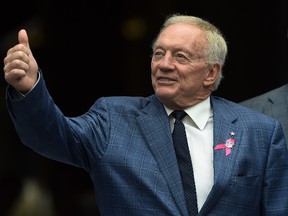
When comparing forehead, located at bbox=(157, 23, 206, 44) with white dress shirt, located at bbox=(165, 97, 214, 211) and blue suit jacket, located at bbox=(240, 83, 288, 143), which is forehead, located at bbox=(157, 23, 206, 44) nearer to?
white dress shirt, located at bbox=(165, 97, 214, 211)

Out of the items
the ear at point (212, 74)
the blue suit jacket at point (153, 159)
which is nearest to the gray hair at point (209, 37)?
the ear at point (212, 74)

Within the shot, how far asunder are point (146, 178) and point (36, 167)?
17.0 ft

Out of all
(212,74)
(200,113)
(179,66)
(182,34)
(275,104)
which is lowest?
(275,104)

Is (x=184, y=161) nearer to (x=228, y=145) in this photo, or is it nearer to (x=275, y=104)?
(x=228, y=145)

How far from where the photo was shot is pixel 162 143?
4.05 meters

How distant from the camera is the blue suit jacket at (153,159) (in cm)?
391

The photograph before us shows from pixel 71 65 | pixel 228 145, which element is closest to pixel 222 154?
pixel 228 145

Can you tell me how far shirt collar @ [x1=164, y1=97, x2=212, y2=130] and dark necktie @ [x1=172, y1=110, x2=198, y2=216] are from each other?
0.03m

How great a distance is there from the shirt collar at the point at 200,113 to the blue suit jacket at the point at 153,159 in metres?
0.05

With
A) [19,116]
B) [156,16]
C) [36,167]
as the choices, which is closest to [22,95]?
[19,116]

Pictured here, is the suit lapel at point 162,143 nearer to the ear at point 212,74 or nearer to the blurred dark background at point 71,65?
the ear at point 212,74

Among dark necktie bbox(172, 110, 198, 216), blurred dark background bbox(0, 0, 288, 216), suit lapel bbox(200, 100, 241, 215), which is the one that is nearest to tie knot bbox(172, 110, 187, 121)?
dark necktie bbox(172, 110, 198, 216)

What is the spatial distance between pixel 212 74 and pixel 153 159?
616 mm

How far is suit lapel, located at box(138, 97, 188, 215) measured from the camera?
12.9 ft
